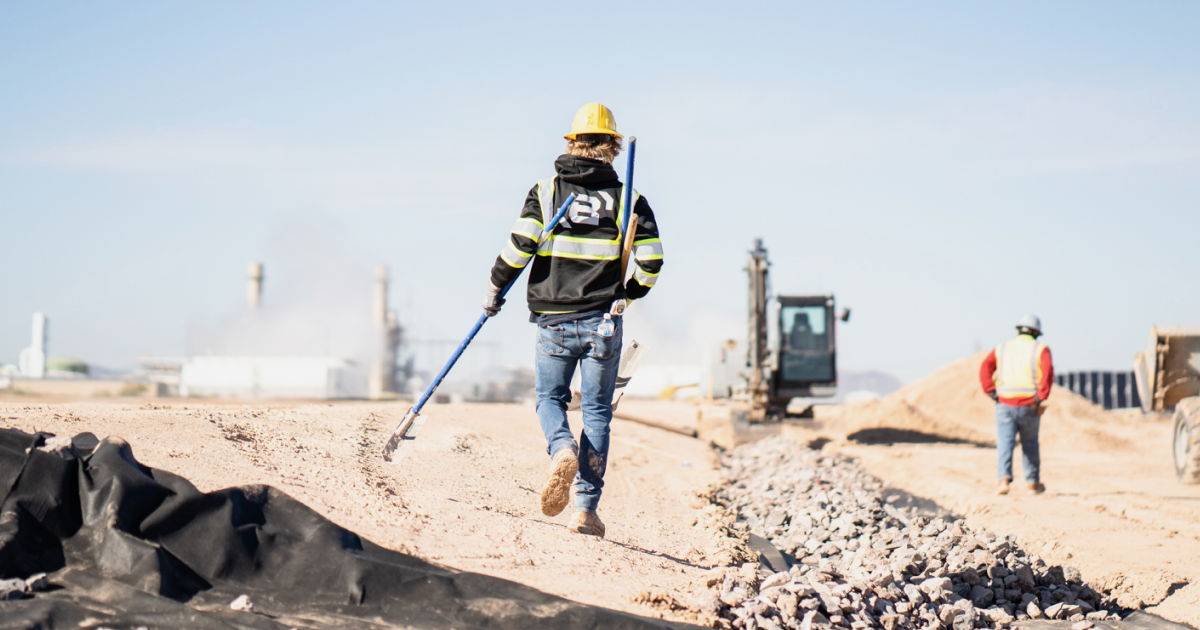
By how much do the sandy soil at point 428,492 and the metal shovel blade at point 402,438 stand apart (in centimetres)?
11

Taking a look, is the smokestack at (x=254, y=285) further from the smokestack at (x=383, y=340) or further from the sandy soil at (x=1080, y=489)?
the sandy soil at (x=1080, y=489)

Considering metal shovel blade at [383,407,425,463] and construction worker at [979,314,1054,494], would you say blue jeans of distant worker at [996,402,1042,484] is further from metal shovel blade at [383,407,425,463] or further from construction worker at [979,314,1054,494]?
metal shovel blade at [383,407,425,463]

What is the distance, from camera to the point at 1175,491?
11.5 meters

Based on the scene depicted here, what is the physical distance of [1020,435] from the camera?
1015 centimetres

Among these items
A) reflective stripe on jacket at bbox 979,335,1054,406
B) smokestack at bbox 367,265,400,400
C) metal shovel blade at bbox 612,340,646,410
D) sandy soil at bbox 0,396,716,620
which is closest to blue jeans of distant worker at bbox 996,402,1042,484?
reflective stripe on jacket at bbox 979,335,1054,406

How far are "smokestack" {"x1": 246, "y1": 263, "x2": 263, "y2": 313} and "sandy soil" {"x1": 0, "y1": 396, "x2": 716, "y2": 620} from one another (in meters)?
52.6

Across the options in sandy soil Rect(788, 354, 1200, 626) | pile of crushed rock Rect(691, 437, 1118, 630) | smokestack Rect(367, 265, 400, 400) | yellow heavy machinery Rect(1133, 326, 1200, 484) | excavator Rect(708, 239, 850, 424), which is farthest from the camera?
smokestack Rect(367, 265, 400, 400)

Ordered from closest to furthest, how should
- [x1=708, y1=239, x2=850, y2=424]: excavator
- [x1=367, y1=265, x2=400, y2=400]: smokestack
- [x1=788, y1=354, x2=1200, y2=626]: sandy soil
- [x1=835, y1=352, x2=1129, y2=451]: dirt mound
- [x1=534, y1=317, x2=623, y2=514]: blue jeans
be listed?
[x1=534, y1=317, x2=623, y2=514]: blue jeans, [x1=788, y1=354, x2=1200, y2=626]: sandy soil, [x1=708, y1=239, x2=850, y2=424]: excavator, [x1=835, y1=352, x2=1129, y2=451]: dirt mound, [x1=367, y1=265, x2=400, y2=400]: smokestack

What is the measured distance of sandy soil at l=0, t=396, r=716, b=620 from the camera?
4117mm

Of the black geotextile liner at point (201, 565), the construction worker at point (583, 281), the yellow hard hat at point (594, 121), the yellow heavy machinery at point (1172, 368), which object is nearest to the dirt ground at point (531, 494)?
the black geotextile liner at point (201, 565)

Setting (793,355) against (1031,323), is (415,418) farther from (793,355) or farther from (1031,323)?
(793,355)

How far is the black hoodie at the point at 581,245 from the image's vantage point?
490 centimetres

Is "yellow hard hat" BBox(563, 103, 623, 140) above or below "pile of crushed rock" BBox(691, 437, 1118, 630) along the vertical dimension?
above

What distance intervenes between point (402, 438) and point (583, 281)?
1.58 metres
